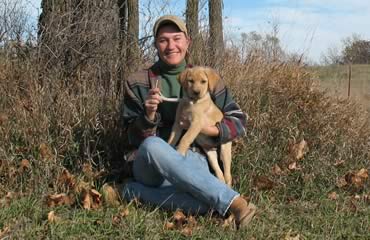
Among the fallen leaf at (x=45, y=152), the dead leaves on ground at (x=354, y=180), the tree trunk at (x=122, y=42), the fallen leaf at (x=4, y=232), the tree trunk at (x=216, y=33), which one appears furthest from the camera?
the tree trunk at (x=216, y=33)

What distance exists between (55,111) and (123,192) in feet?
3.74

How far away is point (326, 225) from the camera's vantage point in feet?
12.7

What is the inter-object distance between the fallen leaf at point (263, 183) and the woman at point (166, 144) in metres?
0.62

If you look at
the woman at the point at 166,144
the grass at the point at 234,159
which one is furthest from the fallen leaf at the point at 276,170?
the woman at the point at 166,144

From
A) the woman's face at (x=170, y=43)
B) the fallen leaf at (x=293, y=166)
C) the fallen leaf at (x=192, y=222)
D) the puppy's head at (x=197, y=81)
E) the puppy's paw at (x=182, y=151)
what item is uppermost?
the woman's face at (x=170, y=43)

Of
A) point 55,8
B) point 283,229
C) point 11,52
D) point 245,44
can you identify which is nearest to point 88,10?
point 55,8

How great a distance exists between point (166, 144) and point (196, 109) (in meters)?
0.37

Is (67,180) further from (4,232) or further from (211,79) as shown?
(211,79)

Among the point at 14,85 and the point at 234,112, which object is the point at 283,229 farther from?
the point at 14,85

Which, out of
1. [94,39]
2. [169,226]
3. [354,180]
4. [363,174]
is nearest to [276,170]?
[354,180]

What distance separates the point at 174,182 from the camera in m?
3.78

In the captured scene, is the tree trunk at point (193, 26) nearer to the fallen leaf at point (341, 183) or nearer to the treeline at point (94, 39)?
the treeline at point (94, 39)

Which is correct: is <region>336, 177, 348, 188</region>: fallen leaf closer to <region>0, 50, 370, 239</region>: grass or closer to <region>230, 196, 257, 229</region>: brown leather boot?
<region>0, 50, 370, 239</region>: grass

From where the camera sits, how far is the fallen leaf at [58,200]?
3.93m
